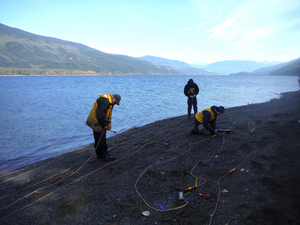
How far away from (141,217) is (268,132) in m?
7.47

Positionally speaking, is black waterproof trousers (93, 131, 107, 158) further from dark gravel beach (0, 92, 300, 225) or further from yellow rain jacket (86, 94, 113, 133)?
dark gravel beach (0, 92, 300, 225)

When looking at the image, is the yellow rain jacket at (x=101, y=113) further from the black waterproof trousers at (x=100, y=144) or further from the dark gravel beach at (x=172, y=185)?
the dark gravel beach at (x=172, y=185)

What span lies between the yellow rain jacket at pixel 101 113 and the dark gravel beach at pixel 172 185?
164 centimetres

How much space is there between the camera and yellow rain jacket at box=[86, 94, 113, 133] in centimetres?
590

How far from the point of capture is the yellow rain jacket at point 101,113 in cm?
590

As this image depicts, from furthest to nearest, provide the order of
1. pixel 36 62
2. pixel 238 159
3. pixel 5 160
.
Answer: pixel 36 62 → pixel 5 160 → pixel 238 159

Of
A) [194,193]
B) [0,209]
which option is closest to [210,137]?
[194,193]

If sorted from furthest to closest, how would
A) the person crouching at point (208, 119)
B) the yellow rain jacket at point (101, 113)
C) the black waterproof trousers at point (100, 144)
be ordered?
the person crouching at point (208, 119) → the black waterproof trousers at point (100, 144) → the yellow rain jacket at point (101, 113)

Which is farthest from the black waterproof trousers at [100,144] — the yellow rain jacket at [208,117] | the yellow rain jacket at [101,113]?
the yellow rain jacket at [208,117]

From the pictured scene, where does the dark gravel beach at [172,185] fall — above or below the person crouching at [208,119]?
below

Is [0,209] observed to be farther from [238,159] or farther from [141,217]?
[238,159]

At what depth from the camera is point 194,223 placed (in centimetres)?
342

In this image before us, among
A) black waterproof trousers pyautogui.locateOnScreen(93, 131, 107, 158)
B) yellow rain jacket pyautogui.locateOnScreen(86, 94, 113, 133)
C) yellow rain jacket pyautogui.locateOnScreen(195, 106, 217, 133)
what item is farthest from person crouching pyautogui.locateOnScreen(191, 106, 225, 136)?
black waterproof trousers pyautogui.locateOnScreen(93, 131, 107, 158)

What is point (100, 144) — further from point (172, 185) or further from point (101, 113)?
point (172, 185)
